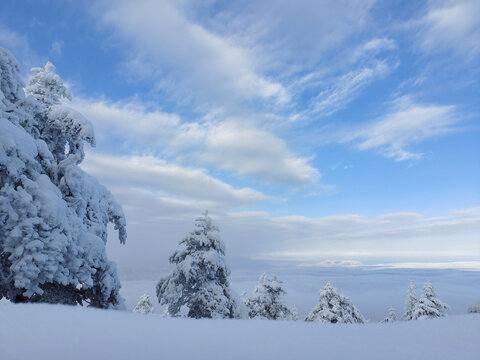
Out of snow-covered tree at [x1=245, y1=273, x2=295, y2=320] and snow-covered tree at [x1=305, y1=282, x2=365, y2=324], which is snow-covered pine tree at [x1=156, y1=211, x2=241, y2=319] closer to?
snow-covered tree at [x1=245, y1=273, x2=295, y2=320]

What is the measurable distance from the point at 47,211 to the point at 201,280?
9483 millimetres

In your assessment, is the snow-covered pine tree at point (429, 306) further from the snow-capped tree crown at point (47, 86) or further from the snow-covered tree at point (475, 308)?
the snow-capped tree crown at point (47, 86)

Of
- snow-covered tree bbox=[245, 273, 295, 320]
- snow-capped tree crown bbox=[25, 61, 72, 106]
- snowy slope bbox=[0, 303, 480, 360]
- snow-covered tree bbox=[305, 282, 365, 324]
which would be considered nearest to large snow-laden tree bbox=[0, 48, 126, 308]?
snow-capped tree crown bbox=[25, 61, 72, 106]

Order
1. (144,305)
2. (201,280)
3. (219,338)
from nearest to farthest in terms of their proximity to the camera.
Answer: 1. (219,338)
2. (201,280)
3. (144,305)

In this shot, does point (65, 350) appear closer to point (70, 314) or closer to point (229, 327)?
point (70, 314)

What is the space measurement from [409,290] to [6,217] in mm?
36022

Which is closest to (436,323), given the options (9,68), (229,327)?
(229,327)

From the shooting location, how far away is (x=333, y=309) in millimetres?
24312

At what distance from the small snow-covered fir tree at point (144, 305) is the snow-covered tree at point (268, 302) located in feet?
55.4

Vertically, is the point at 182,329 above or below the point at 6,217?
below

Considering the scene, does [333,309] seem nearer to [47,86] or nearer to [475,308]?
[475,308]

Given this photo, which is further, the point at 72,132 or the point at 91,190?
the point at 91,190

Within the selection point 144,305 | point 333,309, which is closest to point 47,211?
point 333,309

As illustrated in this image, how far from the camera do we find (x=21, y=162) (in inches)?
279
